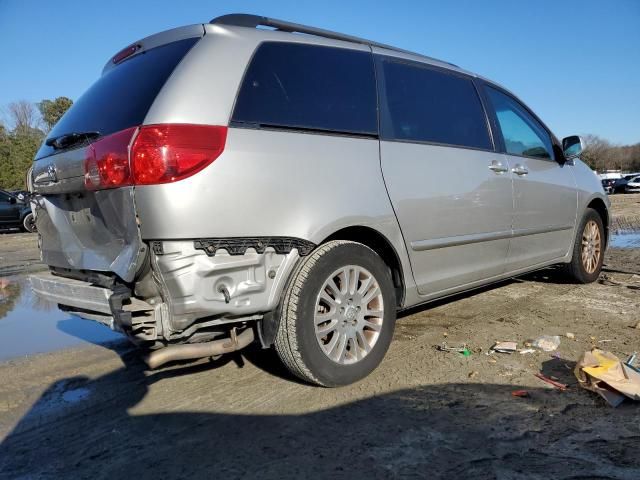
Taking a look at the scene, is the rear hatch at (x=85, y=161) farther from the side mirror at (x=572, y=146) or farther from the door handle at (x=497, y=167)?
the side mirror at (x=572, y=146)

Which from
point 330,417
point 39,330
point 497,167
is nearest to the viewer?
point 330,417

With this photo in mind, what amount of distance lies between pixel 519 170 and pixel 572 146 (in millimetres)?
1145

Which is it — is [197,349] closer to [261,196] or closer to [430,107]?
[261,196]

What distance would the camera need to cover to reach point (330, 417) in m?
2.71

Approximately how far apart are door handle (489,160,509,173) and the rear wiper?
289 centimetres

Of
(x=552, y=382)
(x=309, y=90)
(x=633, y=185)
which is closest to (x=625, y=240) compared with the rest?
(x=552, y=382)

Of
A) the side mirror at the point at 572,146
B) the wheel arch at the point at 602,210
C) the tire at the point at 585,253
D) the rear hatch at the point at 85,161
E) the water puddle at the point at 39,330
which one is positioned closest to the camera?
the rear hatch at the point at 85,161

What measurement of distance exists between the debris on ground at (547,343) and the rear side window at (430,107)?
1533mm

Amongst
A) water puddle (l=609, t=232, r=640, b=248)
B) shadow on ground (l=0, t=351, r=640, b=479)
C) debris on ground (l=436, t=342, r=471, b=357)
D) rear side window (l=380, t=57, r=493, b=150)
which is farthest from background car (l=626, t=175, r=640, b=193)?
shadow on ground (l=0, t=351, r=640, b=479)

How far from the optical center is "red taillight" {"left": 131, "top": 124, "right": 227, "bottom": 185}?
8.09 ft

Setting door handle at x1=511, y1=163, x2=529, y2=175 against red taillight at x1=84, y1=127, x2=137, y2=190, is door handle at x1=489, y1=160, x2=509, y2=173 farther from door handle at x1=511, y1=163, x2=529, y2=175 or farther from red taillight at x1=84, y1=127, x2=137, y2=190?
red taillight at x1=84, y1=127, x2=137, y2=190

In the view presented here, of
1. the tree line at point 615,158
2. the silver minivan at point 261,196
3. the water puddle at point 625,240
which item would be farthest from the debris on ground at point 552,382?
the tree line at point 615,158

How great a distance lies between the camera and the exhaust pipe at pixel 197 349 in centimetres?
A: 266

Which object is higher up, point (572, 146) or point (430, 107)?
point (430, 107)
